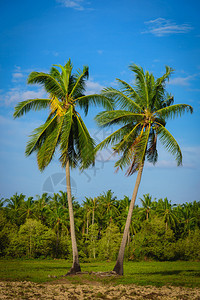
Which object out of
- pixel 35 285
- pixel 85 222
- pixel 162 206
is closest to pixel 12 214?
pixel 85 222

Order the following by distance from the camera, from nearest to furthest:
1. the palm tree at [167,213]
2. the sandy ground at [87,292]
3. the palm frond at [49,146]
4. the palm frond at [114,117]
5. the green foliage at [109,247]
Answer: the sandy ground at [87,292] → the palm frond at [49,146] → the palm frond at [114,117] → the green foliage at [109,247] → the palm tree at [167,213]

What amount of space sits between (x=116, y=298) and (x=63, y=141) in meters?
8.05

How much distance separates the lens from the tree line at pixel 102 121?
1753cm

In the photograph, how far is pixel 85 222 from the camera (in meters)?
58.3

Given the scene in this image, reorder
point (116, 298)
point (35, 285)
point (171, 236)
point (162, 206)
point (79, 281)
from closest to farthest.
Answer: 1. point (116, 298)
2. point (35, 285)
3. point (79, 281)
4. point (171, 236)
5. point (162, 206)

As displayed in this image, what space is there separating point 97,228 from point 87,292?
36.5 meters

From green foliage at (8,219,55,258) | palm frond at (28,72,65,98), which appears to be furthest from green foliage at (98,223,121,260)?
palm frond at (28,72,65,98)

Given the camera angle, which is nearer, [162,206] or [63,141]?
[63,141]

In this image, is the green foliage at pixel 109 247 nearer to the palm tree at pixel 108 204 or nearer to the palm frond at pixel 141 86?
the palm tree at pixel 108 204

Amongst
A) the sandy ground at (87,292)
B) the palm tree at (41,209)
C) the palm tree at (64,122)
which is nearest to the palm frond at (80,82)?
the palm tree at (64,122)

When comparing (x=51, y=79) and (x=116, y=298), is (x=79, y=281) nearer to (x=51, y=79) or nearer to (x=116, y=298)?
(x=116, y=298)

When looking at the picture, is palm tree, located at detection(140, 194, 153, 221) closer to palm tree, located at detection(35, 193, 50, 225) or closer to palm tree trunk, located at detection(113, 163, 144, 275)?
palm tree, located at detection(35, 193, 50, 225)

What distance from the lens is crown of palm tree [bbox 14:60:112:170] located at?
1744cm

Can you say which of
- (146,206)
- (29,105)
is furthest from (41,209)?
(29,105)
